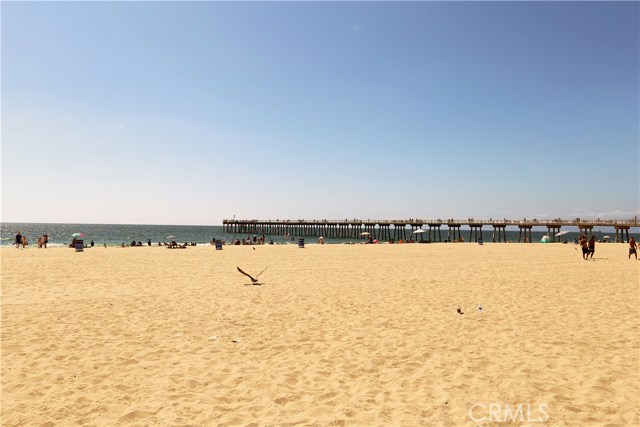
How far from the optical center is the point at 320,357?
19.9 ft

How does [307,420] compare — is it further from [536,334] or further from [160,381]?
[536,334]

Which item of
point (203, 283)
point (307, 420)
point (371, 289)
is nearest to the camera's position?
point (307, 420)

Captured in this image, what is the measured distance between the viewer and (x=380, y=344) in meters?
6.68

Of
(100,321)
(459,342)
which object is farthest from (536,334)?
(100,321)

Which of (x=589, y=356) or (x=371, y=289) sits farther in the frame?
(x=371, y=289)

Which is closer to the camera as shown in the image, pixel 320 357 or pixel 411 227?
pixel 320 357

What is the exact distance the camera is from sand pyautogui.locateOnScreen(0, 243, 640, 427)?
171 inches

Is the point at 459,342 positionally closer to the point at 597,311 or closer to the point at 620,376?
the point at 620,376

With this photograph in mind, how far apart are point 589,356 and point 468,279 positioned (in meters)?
8.39

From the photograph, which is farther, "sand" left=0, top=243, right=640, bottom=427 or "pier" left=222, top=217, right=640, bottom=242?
"pier" left=222, top=217, right=640, bottom=242

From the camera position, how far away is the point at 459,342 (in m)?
6.77

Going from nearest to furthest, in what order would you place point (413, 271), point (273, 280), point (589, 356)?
1. point (589, 356)
2. point (273, 280)
3. point (413, 271)

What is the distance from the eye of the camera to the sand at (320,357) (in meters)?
4.34

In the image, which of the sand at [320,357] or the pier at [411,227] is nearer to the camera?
the sand at [320,357]
